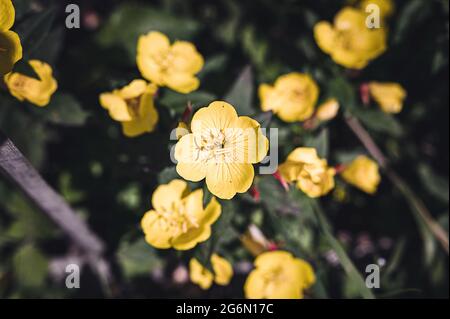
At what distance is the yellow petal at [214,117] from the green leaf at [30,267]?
1.53 meters

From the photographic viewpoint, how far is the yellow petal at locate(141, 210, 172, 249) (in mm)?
1764

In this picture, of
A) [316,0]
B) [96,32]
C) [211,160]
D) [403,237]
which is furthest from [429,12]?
[96,32]

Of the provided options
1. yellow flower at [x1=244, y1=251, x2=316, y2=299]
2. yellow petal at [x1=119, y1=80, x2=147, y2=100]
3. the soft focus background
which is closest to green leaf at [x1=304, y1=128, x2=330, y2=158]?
the soft focus background

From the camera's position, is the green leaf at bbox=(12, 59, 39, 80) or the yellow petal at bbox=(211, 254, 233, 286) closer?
the green leaf at bbox=(12, 59, 39, 80)

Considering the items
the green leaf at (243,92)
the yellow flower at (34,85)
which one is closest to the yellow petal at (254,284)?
the green leaf at (243,92)

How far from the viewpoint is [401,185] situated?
7.82ft

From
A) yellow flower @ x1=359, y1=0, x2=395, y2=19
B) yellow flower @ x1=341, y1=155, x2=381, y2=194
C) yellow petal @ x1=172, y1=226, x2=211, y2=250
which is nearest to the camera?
yellow petal @ x1=172, y1=226, x2=211, y2=250

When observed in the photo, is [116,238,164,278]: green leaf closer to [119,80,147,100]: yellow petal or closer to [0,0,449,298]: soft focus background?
[0,0,449,298]: soft focus background

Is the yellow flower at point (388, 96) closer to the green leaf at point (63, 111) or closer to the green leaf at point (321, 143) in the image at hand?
the green leaf at point (321, 143)

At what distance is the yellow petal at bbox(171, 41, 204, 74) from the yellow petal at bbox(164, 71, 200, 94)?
0.44ft

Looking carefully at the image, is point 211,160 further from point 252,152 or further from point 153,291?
point 153,291

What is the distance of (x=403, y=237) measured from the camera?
250cm

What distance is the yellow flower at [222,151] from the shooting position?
150 cm
